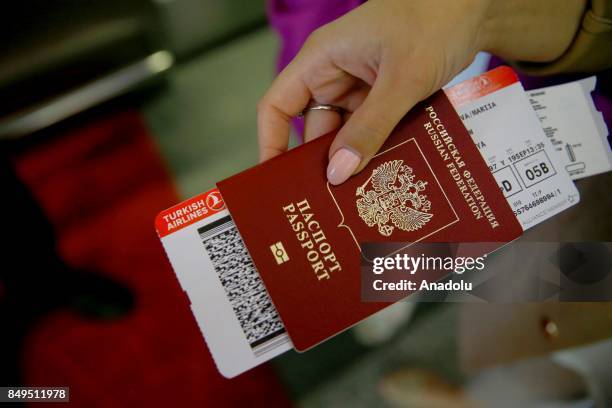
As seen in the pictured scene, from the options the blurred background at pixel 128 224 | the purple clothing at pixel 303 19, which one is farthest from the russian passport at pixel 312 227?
the blurred background at pixel 128 224

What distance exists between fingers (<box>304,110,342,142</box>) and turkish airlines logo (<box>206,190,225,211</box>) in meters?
0.20

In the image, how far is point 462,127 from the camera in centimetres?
68

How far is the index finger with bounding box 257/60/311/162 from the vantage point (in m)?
0.76

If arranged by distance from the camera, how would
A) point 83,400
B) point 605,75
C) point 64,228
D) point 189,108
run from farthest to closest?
point 189,108, point 64,228, point 83,400, point 605,75

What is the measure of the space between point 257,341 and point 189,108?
93 cm

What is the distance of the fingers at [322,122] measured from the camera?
79cm

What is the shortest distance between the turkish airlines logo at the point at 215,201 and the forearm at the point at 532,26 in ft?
1.59

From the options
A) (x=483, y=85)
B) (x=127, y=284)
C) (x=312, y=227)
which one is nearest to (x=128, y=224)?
(x=127, y=284)

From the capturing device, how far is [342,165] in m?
0.63

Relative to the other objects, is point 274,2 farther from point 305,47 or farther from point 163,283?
point 163,283

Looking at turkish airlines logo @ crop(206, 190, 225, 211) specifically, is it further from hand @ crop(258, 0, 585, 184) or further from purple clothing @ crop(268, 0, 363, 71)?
purple clothing @ crop(268, 0, 363, 71)

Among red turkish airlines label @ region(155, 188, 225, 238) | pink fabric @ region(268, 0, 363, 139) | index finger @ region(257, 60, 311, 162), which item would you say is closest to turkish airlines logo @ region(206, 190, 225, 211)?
red turkish airlines label @ region(155, 188, 225, 238)

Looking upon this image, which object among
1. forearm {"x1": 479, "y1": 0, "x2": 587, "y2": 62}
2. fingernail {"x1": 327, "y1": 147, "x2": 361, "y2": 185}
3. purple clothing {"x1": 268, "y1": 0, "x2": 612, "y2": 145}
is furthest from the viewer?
purple clothing {"x1": 268, "y1": 0, "x2": 612, "y2": 145}

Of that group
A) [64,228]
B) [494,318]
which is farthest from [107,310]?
[494,318]
